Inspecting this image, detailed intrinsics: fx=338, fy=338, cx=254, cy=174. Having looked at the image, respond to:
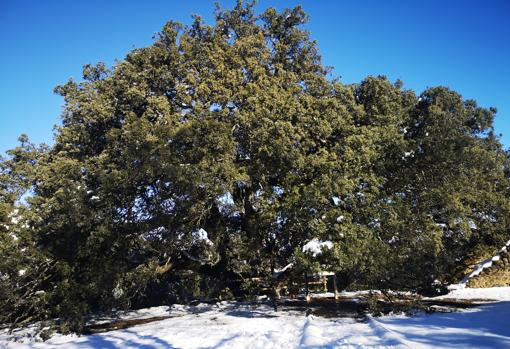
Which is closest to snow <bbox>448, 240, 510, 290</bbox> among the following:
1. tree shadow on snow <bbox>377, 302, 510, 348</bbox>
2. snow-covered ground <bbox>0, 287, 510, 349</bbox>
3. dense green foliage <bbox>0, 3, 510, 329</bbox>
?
dense green foliage <bbox>0, 3, 510, 329</bbox>

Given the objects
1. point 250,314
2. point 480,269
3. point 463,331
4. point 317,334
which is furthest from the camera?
point 480,269

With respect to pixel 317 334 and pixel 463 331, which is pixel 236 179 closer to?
pixel 317 334

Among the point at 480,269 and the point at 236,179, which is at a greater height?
the point at 236,179

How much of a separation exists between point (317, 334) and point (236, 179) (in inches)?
197

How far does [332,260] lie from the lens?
934 cm

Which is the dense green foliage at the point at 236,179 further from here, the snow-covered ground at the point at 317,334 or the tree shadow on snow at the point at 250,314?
the snow-covered ground at the point at 317,334

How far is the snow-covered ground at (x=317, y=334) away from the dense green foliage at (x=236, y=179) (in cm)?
178

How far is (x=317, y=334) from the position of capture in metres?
6.28

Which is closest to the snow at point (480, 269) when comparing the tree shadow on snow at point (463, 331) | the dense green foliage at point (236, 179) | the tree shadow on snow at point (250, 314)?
the dense green foliage at point (236, 179)

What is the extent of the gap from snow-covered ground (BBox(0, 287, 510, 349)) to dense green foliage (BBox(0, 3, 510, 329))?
1776 millimetres

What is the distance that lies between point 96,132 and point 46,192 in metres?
2.84

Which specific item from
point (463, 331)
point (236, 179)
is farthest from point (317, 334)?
point (236, 179)

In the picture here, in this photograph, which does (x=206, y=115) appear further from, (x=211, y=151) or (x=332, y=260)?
(x=332, y=260)

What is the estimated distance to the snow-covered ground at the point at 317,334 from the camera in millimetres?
4852
